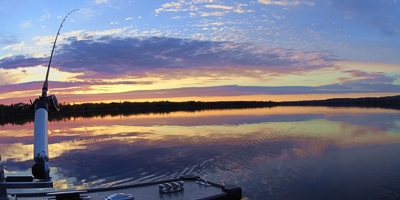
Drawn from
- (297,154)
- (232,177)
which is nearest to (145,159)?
(232,177)

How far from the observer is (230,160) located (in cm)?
1516

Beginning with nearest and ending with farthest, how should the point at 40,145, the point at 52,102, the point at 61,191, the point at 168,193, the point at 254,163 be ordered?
the point at 40,145 → the point at 52,102 → the point at 61,191 → the point at 168,193 → the point at 254,163

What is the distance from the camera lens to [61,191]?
713cm

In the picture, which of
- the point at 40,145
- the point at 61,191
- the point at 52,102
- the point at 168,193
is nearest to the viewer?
the point at 40,145

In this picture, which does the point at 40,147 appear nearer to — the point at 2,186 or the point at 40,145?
the point at 40,145

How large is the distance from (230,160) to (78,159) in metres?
7.09

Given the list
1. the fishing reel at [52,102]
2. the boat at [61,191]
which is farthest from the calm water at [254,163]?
the fishing reel at [52,102]

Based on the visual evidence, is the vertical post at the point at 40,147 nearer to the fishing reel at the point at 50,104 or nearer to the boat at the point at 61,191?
the boat at the point at 61,191

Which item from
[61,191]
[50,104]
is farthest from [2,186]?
[61,191]

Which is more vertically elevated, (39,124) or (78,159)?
(39,124)

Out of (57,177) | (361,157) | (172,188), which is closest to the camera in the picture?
(172,188)

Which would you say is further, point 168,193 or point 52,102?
point 168,193

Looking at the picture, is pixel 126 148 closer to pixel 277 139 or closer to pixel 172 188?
pixel 277 139

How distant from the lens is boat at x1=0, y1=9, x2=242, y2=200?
17.5 feet
